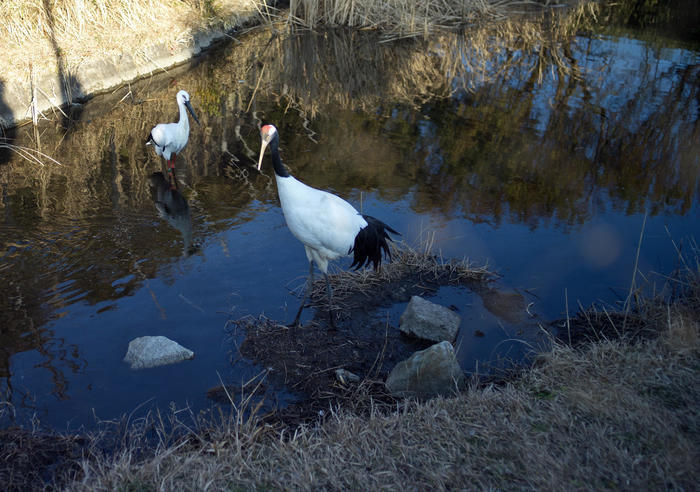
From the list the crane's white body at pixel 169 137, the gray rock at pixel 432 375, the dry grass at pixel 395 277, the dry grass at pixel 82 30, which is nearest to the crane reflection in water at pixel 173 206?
the crane's white body at pixel 169 137

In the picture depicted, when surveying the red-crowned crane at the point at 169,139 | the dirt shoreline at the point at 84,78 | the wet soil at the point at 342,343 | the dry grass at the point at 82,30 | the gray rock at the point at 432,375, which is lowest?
the wet soil at the point at 342,343

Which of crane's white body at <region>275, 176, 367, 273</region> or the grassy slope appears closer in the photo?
the grassy slope

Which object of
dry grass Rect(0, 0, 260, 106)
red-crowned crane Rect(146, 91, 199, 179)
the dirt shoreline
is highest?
dry grass Rect(0, 0, 260, 106)

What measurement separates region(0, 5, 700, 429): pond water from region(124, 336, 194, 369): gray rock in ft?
0.27

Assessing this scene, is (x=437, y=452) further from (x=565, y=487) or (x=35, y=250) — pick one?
(x=35, y=250)

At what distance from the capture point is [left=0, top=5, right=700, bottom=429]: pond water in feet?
15.8

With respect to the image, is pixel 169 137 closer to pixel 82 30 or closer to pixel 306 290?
pixel 306 290

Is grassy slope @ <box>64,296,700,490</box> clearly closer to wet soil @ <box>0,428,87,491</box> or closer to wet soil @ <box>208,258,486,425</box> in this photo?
wet soil @ <box>0,428,87,491</box>

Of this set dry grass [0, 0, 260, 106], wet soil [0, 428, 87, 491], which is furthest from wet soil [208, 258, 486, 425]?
dry grass [0, 0, 260, 106]

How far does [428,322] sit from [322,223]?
114cm

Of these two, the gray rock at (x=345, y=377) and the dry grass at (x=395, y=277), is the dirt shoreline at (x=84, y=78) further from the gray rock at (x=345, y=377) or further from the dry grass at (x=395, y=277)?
the gray rock at (x=345, y=377)

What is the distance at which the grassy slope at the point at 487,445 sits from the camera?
302 centimetres

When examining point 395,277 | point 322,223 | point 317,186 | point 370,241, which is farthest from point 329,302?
point 317,186

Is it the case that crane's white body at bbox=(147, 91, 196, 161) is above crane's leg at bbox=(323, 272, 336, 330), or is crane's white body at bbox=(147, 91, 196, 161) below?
above
